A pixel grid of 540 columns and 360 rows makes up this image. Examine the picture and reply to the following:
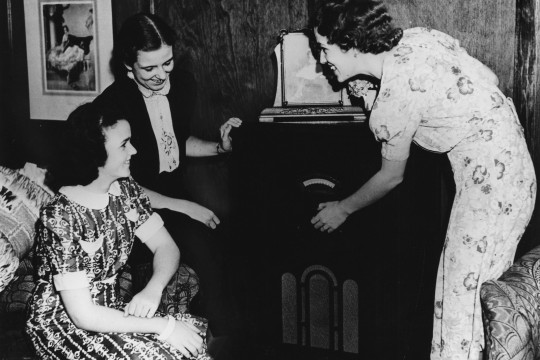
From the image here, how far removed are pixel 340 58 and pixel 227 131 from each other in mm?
806

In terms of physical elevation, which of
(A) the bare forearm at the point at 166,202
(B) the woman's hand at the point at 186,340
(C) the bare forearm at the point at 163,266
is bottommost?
(B) the woman's hand at the point at 186,340

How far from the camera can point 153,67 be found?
102 inches

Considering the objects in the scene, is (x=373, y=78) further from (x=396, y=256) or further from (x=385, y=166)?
(x=396, y=256)

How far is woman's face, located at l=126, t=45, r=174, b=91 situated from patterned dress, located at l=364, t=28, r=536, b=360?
94 centimetres

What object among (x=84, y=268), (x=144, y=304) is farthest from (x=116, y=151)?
(x=144, y=304)

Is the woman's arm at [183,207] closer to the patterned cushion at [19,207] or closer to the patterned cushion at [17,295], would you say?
the patterned cushion at [19,207]

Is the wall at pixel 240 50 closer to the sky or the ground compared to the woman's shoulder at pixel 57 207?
closer to the sky

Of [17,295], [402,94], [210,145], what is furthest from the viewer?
[210,145]

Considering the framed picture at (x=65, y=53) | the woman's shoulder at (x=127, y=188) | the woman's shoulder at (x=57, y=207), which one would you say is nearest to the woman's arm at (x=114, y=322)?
the woman's shoulder at (x=57, y=207)

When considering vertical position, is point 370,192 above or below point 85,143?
below

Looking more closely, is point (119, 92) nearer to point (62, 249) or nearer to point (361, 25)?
point (62, 249)

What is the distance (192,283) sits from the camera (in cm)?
215

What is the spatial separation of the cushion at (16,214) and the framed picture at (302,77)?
41.8 inches

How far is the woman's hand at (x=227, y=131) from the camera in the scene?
2808 millimetres
